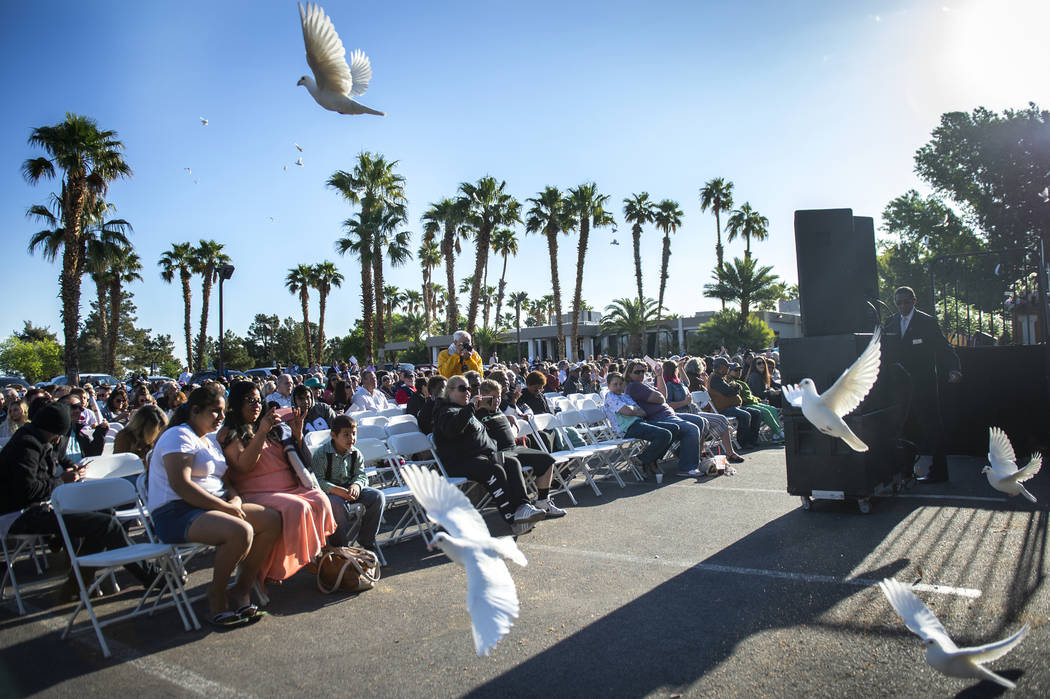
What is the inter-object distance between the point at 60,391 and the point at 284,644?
22.0 feet

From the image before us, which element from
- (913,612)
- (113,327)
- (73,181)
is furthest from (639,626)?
(113,327)

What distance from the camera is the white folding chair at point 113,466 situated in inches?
194

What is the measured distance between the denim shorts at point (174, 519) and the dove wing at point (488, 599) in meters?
2.29

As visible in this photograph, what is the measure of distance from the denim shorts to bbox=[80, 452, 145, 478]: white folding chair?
4.06 feet

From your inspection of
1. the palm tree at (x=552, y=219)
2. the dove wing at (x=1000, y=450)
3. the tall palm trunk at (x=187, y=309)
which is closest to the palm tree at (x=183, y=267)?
the tall palm trunk at (x=187, y=309)

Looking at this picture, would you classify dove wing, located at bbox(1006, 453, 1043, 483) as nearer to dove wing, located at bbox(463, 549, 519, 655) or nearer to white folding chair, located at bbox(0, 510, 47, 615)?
dove wing, located at bbox(463, 549, 519, 655)

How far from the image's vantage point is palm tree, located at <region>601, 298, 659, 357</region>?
42031 mm

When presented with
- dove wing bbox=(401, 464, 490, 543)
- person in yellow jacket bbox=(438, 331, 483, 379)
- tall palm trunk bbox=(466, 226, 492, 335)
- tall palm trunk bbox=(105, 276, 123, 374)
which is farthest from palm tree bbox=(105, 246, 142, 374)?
dove wing bbox=(401, 464, 490, 543)

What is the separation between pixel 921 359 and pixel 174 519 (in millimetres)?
6414

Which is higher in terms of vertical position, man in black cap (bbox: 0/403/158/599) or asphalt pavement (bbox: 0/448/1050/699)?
man in black cap (bbox: 0/403/158/599)

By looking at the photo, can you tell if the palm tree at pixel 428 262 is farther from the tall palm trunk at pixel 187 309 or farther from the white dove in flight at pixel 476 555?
the white dove in flight at pixel 476 555

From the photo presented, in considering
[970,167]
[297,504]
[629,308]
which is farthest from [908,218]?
[297,504]

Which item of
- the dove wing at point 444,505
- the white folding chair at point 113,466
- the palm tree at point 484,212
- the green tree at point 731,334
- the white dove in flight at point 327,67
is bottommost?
the white folding chair at point 113,466

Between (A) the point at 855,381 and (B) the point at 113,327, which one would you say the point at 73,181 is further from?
(A) the point at 855,381
